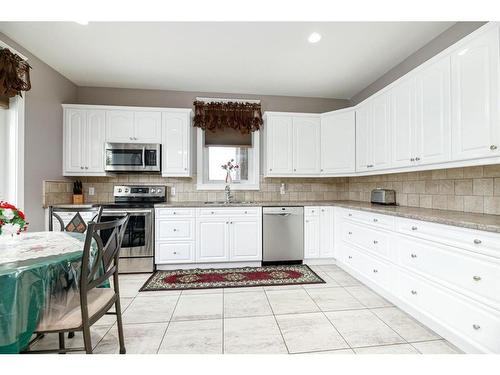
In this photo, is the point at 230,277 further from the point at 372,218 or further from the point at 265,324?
the point at 372,218

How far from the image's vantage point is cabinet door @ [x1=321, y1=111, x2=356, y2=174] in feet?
11.6

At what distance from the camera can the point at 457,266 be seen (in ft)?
5.44

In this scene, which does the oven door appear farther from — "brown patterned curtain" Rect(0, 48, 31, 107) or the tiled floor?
"brown patterned curtain" Rect(0, 48, 31, 107)

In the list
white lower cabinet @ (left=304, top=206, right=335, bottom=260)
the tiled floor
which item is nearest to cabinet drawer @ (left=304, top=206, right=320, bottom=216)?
white lower cabinet @ (left=304, top=206, right=335, bottom=260)

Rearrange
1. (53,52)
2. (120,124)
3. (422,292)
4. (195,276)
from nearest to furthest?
(422,292)
(53,52)
(195,276)
(120,124)

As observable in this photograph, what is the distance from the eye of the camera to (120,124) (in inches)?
136

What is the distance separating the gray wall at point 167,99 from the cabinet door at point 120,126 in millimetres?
411

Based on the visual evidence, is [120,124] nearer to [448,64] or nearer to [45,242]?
[45,242]

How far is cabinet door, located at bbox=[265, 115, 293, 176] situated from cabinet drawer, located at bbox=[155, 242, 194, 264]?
1.61 m

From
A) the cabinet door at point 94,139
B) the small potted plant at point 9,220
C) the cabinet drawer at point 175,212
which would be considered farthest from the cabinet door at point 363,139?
the cabinet door at point 94,139

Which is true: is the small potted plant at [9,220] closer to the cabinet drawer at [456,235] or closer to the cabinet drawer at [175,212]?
the cabinet drawer at [175,212]

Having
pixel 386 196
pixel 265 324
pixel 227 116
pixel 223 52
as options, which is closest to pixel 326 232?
pixel 386 196
